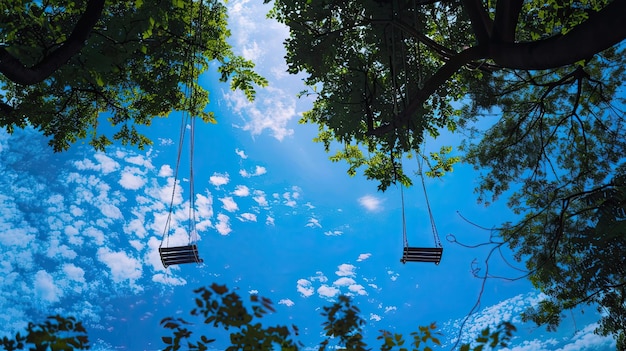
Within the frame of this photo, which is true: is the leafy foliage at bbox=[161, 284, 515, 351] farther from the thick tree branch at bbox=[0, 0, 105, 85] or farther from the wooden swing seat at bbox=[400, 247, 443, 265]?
the wooden swing seat at bbox=[400, 247, 443, 265]

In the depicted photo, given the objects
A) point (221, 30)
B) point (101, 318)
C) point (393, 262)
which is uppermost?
point (393, 262)

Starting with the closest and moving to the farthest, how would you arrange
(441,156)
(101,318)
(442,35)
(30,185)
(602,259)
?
(602,259) → (442,35) → (441,156) → (101,318) → (30,185)

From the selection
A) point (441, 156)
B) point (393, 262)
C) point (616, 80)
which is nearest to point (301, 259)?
point (393, 262)

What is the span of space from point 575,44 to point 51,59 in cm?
403

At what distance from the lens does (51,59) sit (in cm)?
344

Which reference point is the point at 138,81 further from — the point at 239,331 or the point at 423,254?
the point at 239,331

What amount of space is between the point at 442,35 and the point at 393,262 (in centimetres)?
2817

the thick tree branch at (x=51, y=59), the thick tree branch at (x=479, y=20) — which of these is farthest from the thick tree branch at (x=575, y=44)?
the thick tree branch at (x=51, y=59)

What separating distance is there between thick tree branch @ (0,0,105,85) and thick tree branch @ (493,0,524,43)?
3.64m

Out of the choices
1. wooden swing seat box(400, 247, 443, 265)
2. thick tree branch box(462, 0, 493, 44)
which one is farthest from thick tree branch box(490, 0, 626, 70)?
wooden swing seat box(400, 247, 443, 265)

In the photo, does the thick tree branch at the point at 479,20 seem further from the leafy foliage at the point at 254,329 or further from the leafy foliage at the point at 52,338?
the leafy foliage at the point at 52,338

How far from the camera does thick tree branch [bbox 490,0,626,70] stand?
323 cm

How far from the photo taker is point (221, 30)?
29.2 ft

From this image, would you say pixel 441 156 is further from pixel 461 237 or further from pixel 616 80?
pixel 461 237
